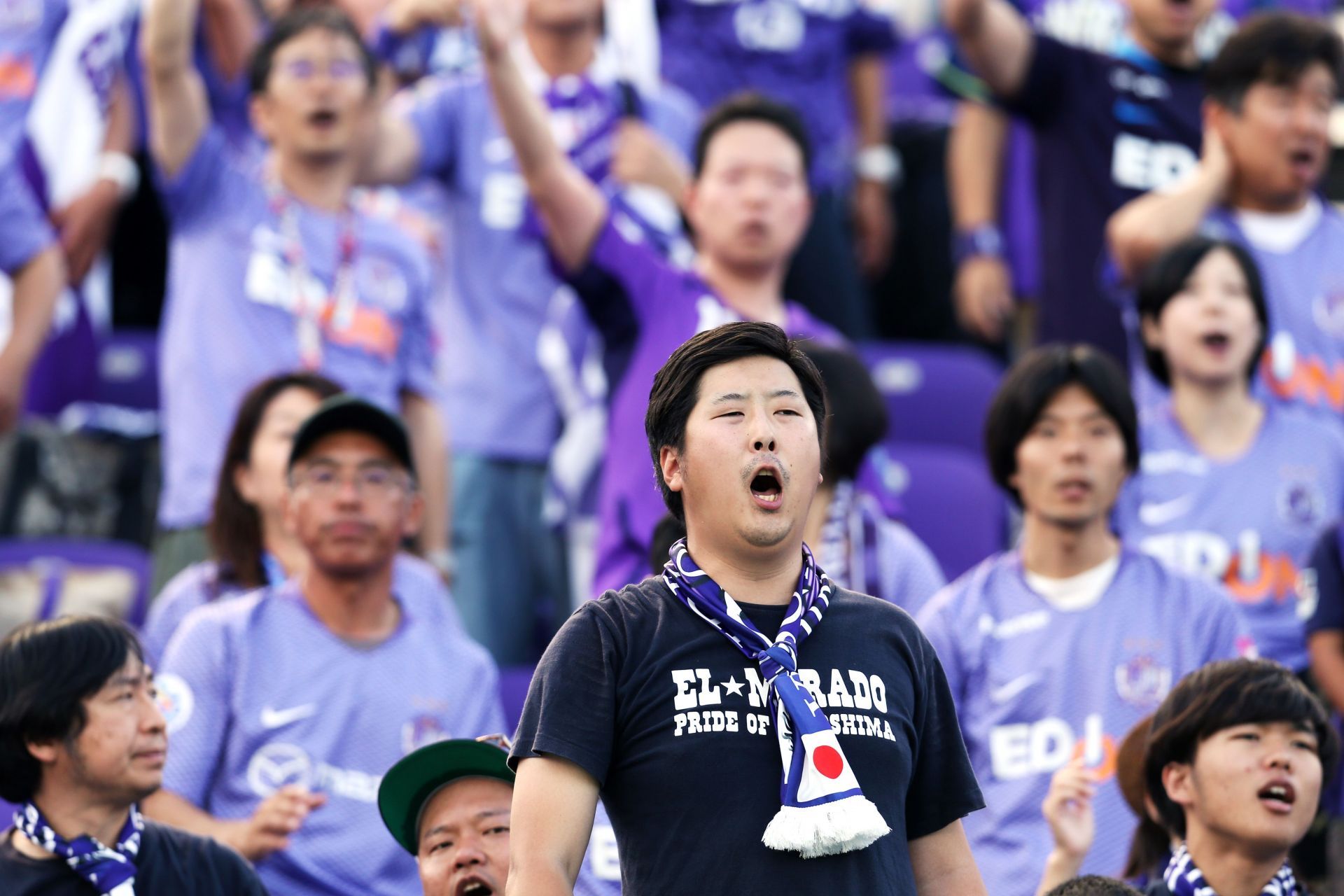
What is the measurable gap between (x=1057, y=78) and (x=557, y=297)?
5.53 feet

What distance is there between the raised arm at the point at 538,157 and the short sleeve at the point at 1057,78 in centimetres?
163

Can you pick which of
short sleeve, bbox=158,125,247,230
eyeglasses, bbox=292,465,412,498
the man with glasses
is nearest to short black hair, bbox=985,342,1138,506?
the man with glasses

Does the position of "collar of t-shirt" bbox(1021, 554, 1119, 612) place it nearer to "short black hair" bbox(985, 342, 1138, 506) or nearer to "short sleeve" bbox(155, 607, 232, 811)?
"short black hair" bbox(985, 342, 1138, 506)

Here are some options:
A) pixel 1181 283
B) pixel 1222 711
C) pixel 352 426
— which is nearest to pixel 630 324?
pixel 352 426

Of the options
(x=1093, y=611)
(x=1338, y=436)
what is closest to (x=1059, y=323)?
(x=1338, y=436)

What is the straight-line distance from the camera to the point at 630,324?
5238 millimetres

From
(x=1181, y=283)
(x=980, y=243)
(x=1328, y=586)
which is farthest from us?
(x=980, y=243)

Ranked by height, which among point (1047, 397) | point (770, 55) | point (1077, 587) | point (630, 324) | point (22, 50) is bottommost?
point (1077, 587)

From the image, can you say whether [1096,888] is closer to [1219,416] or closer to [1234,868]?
[1234,868]

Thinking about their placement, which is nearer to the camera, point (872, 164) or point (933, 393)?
point (933, 393)

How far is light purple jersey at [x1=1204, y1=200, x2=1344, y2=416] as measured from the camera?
554 cm

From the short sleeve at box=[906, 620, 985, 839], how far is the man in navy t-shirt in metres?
3.61

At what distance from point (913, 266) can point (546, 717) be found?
6122mm

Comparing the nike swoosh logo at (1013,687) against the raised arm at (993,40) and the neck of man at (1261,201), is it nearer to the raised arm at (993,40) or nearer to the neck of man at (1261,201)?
the neck of man at (1261,201)
